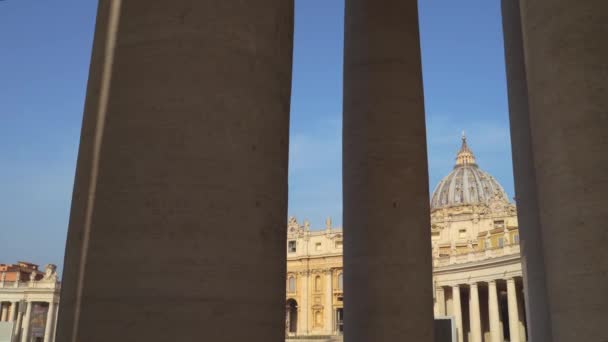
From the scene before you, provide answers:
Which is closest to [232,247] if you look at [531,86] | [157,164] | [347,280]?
[157,164]

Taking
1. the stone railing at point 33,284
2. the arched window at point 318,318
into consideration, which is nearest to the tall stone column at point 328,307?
the arched window at point 318,318

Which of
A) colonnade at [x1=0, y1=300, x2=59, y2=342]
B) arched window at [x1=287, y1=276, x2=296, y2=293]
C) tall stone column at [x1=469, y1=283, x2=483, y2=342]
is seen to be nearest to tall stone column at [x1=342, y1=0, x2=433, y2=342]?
tall stone column at [x1=469, y1=283, x2=483, y2=342]

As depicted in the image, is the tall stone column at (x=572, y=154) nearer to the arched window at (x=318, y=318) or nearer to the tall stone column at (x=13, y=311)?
the arched window at (x=318, y=318)

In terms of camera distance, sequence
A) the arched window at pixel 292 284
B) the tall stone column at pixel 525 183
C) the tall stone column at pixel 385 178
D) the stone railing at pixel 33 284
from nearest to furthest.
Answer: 1. the tall stone column at pixel 385 178
2. the tall stone column at pixel 525 183
3. the stone railing at pixel 33 284
4. the arched window at pixel 292 284

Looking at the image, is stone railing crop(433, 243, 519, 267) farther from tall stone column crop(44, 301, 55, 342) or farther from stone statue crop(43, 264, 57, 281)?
stone statue crop(43, 264, 57, 281)

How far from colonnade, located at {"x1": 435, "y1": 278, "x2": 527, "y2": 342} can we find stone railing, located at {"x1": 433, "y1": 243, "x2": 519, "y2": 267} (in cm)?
362

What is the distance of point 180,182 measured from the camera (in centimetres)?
715

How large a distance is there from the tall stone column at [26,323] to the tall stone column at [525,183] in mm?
115557

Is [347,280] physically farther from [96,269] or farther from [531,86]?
[96,269]

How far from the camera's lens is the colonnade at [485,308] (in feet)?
252

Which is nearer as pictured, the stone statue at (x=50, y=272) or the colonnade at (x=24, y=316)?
the colonnade at (x=24, y=316)

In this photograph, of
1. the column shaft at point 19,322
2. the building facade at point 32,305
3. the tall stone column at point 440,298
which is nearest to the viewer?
the tall stone column at point 440,298

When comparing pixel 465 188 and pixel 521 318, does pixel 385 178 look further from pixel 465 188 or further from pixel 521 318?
pixel 465 188

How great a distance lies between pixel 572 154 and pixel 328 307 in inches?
4684
